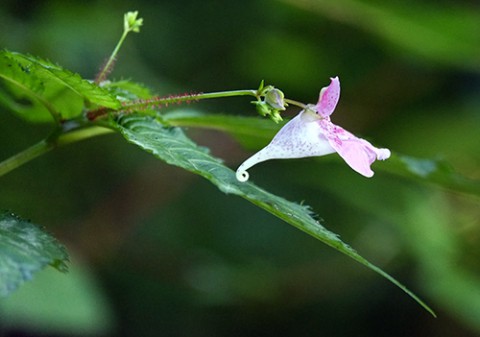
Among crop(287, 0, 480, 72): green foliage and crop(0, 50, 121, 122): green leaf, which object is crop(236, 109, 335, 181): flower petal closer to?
crop(0, 50, 121, 122): green leaf

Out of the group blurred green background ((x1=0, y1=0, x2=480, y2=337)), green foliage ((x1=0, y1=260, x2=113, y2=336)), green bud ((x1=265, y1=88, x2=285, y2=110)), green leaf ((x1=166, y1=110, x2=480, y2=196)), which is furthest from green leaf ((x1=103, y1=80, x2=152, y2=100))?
blurred green background ((x1=0, y1=0, x2=480, y2=337))

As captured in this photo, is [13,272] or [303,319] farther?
[303,319]

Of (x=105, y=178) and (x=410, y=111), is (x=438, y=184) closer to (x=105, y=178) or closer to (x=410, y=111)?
(x=410, y=111)

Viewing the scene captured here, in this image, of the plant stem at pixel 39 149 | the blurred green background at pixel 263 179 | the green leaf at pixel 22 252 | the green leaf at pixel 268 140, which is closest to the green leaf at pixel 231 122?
the green leaf at pixel 268 140

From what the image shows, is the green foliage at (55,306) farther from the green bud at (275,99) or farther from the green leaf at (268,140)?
the green bud at (275,99)

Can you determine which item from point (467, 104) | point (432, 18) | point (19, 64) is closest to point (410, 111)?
point (467, 104)

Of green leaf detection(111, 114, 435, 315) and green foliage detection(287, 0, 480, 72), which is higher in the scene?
green foliage detection(287, 0, 480, 72)

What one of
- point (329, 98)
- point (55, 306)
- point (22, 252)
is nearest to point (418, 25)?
point (55, 306)
